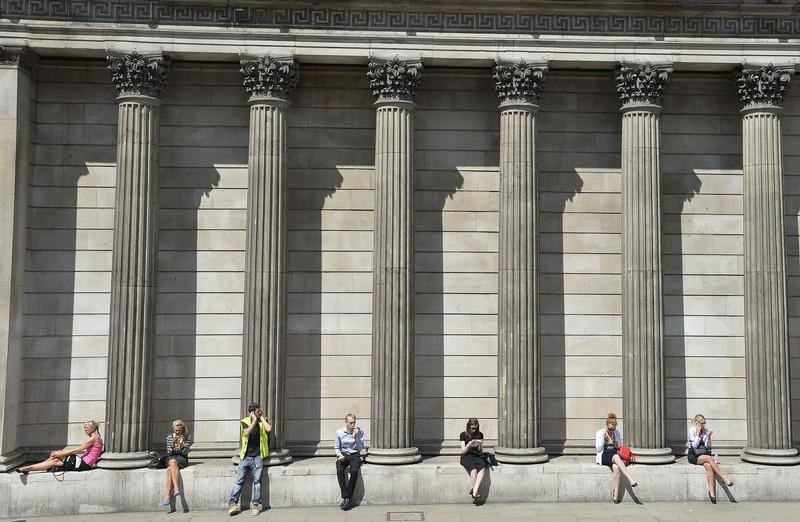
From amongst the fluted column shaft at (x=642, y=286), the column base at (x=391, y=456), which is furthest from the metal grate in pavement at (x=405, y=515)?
the fluted column shaft at (x=642, y=286)

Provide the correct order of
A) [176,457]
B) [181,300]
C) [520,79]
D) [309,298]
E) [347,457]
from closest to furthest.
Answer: [176,457] → [347,457] → [520,79] → [181,300] → [309,298]

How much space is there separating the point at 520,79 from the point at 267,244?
27.1ft

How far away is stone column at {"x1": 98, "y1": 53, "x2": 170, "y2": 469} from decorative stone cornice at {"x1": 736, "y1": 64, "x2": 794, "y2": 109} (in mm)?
16073

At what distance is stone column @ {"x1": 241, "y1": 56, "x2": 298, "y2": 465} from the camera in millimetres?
19875

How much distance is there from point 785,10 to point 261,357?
1726cm

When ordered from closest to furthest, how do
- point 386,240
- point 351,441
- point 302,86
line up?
1. point 351,441
2. point 386,240
3. point 302,86

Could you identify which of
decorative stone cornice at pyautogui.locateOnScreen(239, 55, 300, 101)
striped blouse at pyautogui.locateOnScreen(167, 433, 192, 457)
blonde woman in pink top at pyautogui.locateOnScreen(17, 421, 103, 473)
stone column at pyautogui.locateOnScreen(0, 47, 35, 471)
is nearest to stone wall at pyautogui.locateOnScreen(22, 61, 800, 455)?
stone column at pyautogui.locateOnScreen(0, 47, 35, 471)

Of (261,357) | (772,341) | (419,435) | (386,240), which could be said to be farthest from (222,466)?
(772,341)

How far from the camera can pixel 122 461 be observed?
63.0ft

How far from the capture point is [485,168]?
22062mm

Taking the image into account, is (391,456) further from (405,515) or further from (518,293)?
(518,293)

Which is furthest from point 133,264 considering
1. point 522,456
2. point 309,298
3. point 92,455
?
point 522,456

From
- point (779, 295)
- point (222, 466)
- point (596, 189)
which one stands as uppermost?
point (596, 189)

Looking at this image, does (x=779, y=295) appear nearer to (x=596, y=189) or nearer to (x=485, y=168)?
(x=596, y=189)
